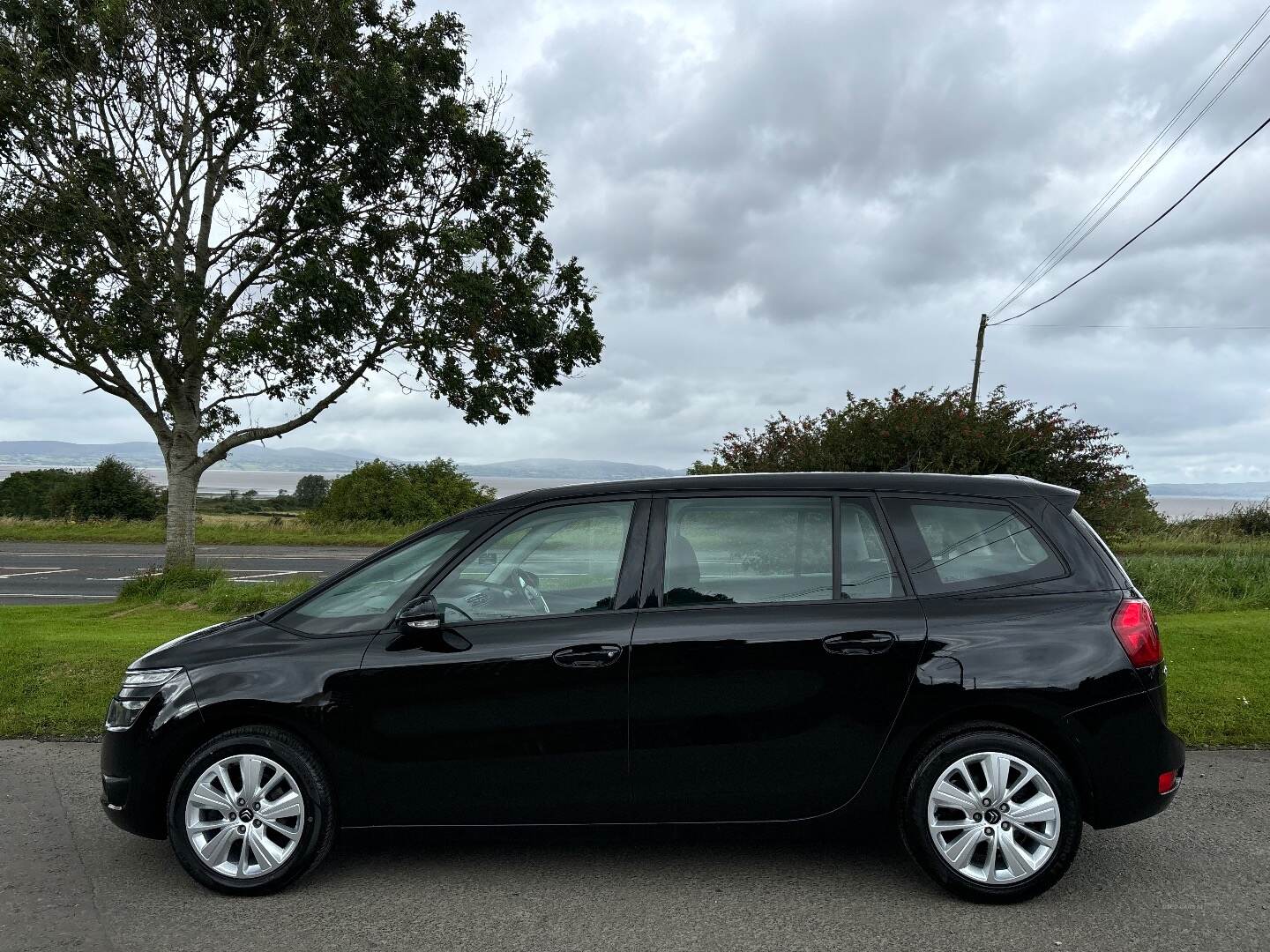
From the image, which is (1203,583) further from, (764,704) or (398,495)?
(398,495)

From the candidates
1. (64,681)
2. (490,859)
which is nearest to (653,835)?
(490,859)

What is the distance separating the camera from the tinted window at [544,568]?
4020 mm

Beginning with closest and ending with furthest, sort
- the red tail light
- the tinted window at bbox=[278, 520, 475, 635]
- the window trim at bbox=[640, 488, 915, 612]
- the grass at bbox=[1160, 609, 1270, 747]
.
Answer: the red tail light, the window trim at bbox=[640, 488, 915, 612], the tinted window at bbox=[278, 520, 475, 635], the grass at bbox=[1160, 609, 1270, 747]

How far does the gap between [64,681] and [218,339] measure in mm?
8346

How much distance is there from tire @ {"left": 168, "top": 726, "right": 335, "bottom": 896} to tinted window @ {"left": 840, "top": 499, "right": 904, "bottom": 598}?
232 cm

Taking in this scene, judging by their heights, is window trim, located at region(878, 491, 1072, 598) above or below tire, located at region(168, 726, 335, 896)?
above

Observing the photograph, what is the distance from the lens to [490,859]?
4.22 meters

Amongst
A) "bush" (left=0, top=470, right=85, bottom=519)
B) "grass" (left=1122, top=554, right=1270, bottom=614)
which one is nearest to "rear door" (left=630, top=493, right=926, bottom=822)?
"grass" (left=1122, top=554, right=1270, bottom=614)

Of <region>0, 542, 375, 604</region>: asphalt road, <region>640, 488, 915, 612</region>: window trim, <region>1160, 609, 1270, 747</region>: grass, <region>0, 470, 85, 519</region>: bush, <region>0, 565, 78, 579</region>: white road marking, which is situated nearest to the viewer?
<region>640, 488, 915, 612</region>: window trim

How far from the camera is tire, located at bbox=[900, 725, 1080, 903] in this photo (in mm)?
3703

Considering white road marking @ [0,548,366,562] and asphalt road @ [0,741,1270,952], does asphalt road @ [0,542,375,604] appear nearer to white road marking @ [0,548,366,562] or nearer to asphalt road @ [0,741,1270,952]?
white road marking @ [0,548,366,562]

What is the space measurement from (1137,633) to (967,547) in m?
0.72

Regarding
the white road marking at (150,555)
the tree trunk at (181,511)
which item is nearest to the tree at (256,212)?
the tree trunk at (181,511)

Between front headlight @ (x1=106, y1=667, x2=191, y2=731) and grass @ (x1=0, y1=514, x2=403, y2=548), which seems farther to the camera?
grass @ (x1=0, y1=514, x2=403, y2=548)
